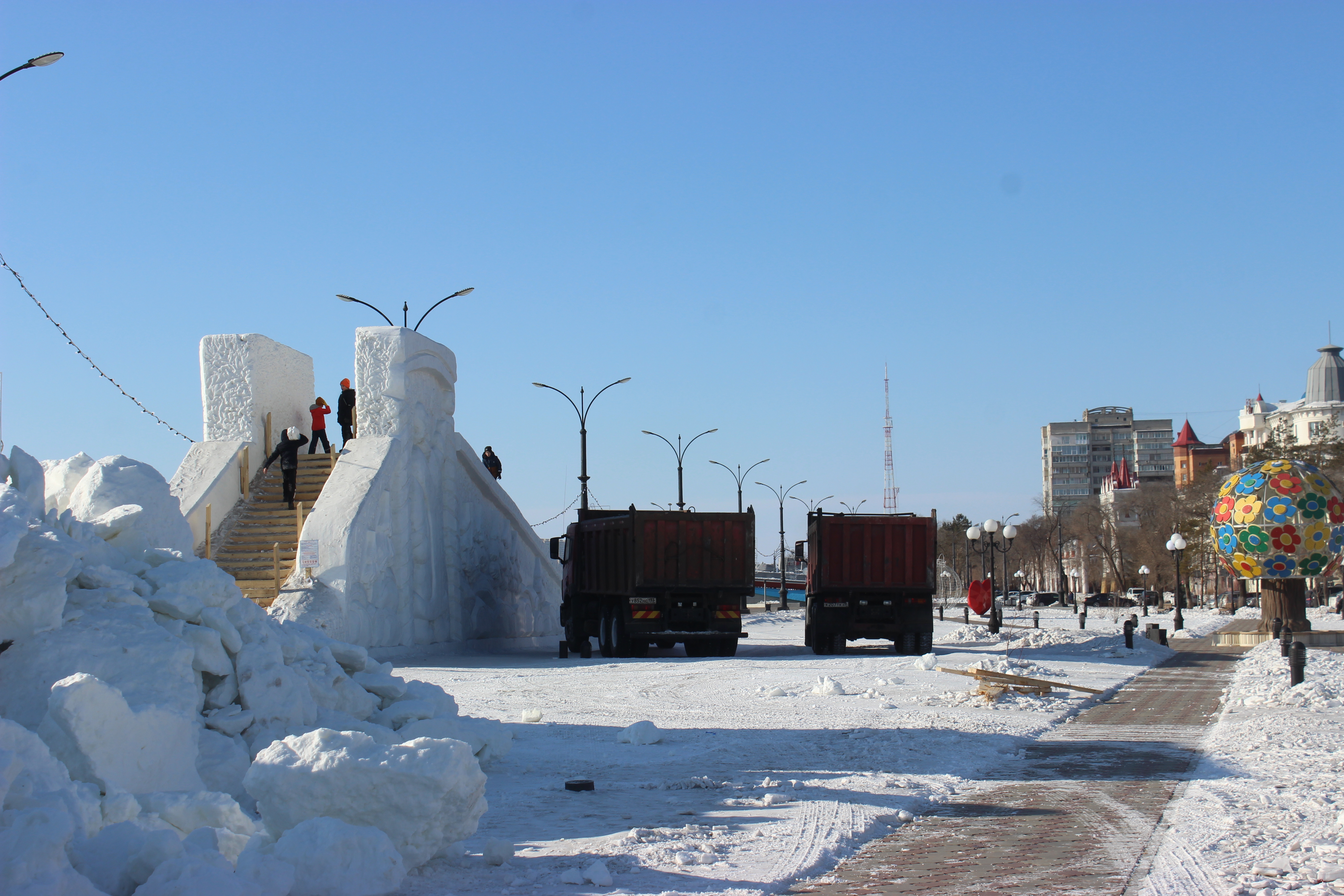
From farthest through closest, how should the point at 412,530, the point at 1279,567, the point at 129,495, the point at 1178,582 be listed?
the point at 1178,582 < the point at 1279,567 < the point at 412,530 < the point at 129,495

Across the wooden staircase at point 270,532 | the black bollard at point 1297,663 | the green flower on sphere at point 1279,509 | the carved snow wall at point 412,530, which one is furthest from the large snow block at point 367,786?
the green flower on sphere at point 1279,509

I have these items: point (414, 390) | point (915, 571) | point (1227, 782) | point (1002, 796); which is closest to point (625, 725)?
point (1002, 796)

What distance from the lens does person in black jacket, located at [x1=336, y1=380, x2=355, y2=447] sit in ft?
81.7

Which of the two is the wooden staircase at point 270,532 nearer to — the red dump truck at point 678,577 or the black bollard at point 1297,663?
the red dump truck at point 678,577

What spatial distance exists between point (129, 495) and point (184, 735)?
431cm

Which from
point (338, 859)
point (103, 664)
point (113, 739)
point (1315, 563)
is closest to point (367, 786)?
point (338, 859)

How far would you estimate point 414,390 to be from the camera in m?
22.4

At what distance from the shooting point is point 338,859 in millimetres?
5242

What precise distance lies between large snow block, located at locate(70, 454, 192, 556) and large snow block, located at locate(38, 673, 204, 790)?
382 cm

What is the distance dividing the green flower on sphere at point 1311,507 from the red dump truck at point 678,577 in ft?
41.3

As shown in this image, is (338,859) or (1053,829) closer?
(338,859)

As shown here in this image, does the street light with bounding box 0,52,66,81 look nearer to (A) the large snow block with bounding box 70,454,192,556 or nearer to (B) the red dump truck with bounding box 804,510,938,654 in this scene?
(A) the large snow block with bounding box 70,454,192,556

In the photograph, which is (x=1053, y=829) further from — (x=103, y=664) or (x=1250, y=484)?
(x=1250, y=484)

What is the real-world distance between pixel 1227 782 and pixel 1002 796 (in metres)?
1.85
